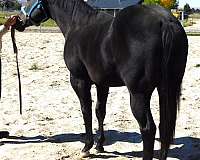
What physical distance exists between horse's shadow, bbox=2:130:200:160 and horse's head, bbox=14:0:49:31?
5.38 feet

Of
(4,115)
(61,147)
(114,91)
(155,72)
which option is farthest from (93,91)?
(155,72)

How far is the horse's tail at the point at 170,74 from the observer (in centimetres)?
417

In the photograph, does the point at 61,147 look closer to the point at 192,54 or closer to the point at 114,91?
the point at 114,91

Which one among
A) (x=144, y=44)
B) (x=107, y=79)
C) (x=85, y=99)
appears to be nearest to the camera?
(x=144, y=44)

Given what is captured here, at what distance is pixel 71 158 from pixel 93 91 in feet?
11.5

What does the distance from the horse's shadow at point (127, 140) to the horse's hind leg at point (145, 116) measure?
0.85 meters

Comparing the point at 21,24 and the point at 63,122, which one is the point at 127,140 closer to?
the point at 63,122

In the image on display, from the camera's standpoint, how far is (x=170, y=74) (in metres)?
4.29

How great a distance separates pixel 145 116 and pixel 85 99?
1.17 meters

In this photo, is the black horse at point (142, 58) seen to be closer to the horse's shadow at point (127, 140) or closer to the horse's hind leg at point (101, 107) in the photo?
the horse's hind leg at point (101, 107)

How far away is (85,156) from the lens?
5.34 metres

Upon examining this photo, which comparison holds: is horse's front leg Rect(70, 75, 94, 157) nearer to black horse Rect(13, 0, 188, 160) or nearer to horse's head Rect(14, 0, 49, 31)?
black horse Rect(13, 0, 188, 160)

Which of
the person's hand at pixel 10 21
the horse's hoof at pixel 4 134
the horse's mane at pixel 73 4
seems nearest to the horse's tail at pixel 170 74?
the horse's mane at pixel 73 4

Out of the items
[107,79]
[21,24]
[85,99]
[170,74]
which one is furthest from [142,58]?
[21,24]
